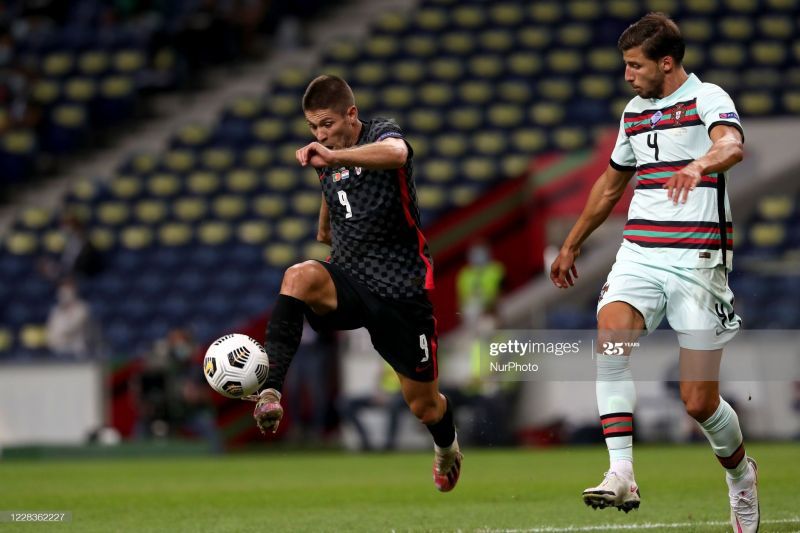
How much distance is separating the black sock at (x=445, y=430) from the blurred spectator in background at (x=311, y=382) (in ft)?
27.0

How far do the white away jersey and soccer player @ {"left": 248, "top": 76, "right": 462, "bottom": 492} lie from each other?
3.39ft

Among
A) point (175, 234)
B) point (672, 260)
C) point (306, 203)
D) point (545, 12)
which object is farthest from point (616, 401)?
point (545, 12)

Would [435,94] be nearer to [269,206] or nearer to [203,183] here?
[269,206]

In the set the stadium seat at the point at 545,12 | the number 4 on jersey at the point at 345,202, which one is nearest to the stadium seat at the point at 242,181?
the stadium seat at the point at 545,12

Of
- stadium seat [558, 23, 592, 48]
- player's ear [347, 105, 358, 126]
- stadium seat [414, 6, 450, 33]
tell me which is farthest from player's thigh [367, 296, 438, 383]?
stadium seat [414, 6, 450, 33]

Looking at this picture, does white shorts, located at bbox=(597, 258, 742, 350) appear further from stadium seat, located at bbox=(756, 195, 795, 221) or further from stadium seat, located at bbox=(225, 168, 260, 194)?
stadium seat, located at bbox=(225, 168, 260, 194)

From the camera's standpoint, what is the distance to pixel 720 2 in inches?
784

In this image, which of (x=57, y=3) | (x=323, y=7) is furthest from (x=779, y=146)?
(x=57, y=3)

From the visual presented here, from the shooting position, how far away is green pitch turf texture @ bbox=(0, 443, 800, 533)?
6.73 metres

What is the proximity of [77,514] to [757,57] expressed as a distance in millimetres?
13817

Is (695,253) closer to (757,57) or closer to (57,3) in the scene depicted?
(757,57)

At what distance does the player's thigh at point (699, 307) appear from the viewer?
18.1 ft

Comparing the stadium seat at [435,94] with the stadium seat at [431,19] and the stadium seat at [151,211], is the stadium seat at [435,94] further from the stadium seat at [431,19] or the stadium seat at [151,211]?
the stadium seat at [151,211]

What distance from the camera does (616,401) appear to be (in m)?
5.57
